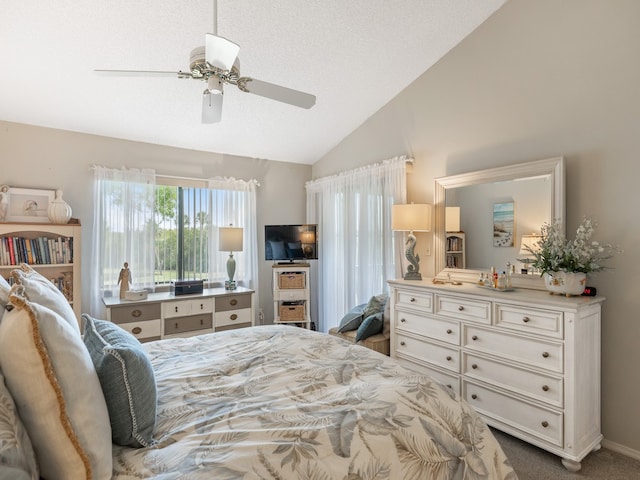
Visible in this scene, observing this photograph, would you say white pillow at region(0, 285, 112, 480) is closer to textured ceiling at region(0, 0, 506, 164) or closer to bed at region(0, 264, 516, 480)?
bed at region(0, 264, 516, 480)

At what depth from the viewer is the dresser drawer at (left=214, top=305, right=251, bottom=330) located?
3.90m

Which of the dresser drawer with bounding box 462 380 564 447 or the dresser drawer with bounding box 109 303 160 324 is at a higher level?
the dresser drawer with bounding box 109 303 160 324

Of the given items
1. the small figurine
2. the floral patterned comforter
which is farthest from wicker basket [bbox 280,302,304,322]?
the floral patterned comforter

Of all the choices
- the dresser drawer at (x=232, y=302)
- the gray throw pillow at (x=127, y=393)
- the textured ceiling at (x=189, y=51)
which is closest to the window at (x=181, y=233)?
the dresser drawer at (x=232, y=302)

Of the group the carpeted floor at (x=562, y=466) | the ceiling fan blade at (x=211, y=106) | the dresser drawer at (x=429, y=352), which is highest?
the ceiling fan blade at (x=211, y=106)

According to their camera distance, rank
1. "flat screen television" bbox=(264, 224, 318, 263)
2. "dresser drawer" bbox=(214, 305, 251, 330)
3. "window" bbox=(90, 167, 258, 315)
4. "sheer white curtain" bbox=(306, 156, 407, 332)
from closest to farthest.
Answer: "window" bbox=(90, 167, 258, 315), "sheer white curtain" bbox=(306, 156, 407, 332), "dresser drawer" bbox=(214, 305, 251, 330), "flat screen television" bbox=(264, 224, 318, 263)

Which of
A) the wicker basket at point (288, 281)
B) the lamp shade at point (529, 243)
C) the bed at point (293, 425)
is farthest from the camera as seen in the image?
the wicker basket at point (288, 281)

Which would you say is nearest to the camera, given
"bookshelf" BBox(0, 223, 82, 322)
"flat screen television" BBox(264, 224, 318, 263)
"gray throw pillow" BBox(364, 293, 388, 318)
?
"bookshelf" BBox(0, 223, 82, 322)

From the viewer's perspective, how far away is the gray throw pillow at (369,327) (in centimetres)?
321

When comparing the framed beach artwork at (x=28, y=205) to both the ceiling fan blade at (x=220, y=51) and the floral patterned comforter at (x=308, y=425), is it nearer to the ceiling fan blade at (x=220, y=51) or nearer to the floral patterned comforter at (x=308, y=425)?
the floral patterned comforter at (x=308, y=425)

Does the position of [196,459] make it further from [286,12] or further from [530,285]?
[286,12]

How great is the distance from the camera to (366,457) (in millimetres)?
1071

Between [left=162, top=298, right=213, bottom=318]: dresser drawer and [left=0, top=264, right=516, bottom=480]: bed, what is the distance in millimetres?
2001

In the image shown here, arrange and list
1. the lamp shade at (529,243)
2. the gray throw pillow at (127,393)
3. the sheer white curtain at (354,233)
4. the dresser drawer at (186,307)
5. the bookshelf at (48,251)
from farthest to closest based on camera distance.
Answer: the sheer white curtain at (354,233) → the dresser drawer at (186,307) → the bookshelf at (48,251) → the lamp shade at (529,243) → the gray throw pillow at (127,393)
